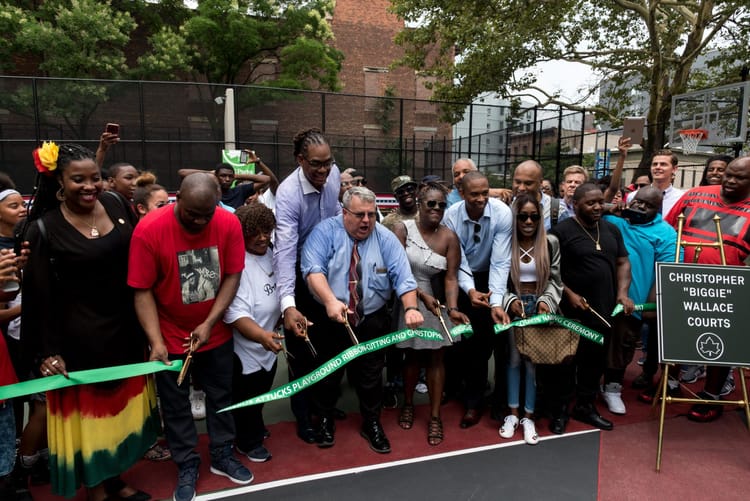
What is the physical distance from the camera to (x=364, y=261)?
138 inches

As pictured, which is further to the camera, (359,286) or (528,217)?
(528,217)

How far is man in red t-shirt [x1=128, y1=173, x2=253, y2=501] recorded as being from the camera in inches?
109

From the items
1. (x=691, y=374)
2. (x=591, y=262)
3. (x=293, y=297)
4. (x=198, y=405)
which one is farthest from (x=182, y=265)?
(x=691, y=374)

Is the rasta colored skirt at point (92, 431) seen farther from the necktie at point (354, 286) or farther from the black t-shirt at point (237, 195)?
the black t-shirt at point (237, 195)

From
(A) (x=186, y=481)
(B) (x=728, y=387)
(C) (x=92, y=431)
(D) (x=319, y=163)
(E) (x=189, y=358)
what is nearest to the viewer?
(C) (x=92, y=431)

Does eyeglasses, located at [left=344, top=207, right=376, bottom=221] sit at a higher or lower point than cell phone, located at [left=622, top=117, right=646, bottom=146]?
lower

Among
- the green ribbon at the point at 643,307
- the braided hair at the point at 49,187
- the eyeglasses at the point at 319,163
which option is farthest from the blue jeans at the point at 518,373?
the braided hair at the point at 49,187

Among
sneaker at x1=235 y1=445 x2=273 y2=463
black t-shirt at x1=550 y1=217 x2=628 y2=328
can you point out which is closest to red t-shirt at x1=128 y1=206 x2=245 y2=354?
sneaker at x1=235 y1=445 x2=273 y2=463

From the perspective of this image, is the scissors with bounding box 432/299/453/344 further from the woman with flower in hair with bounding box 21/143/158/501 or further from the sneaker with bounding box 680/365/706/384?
the sneaker with bounding box 680/365/706/384

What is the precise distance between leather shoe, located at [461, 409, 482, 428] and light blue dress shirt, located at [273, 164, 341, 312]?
1.86m

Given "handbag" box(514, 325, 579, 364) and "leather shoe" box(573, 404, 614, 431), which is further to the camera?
"leather shoe" box(573, 404, 614, 431)

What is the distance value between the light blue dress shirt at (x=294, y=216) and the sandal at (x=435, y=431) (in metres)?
1.55

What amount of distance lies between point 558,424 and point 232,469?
8.46 feet

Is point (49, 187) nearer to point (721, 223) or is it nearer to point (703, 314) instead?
point (703, 314)
